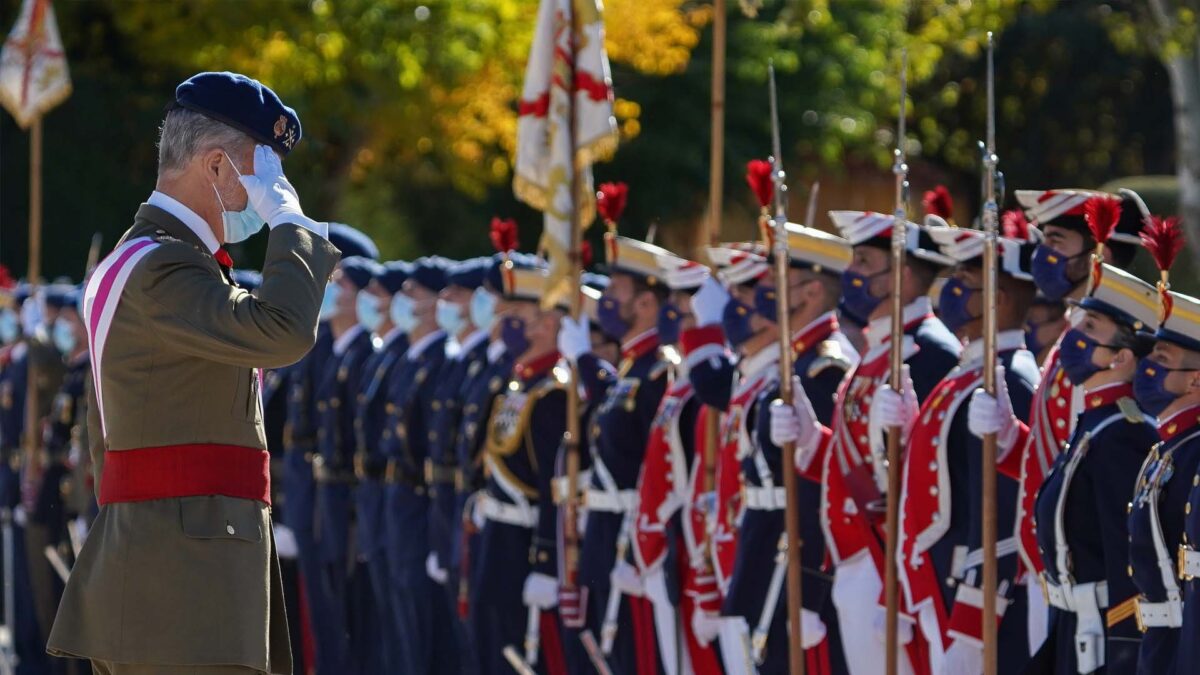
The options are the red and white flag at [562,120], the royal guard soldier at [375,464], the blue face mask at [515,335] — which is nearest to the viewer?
the red and white flag at [562,120]

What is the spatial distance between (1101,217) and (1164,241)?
Answer: 0.25 meters

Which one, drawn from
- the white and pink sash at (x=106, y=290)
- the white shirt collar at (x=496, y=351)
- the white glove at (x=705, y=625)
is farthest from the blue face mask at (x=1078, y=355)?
the white shirt collar at (x=496, y=351)

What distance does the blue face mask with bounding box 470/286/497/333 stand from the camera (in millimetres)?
10219

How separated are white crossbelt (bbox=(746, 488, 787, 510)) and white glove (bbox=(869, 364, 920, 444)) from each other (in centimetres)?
52

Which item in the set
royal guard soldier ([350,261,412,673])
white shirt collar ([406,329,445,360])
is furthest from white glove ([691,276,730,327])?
royal guard soldier ([350,261,412,673])

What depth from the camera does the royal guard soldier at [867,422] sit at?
7312mm

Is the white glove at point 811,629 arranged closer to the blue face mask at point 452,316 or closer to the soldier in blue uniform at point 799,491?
the soldier in blue uniform at point 799,491

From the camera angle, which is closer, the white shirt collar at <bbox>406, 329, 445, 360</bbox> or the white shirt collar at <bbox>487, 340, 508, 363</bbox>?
the white shirt collar at <bbox>487, 340, 508, 363</bbox>

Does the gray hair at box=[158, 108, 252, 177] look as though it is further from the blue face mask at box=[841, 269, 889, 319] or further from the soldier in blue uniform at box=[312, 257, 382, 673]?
the soldier in blue uniform at box=[312, 257, 382, 673]

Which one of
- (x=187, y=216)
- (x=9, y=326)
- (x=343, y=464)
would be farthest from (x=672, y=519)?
(x=9, y=326)

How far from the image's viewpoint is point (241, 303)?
457 cm

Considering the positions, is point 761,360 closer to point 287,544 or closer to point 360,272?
point 360,272

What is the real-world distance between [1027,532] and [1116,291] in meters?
0.84

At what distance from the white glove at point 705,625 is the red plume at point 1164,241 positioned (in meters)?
2.70
